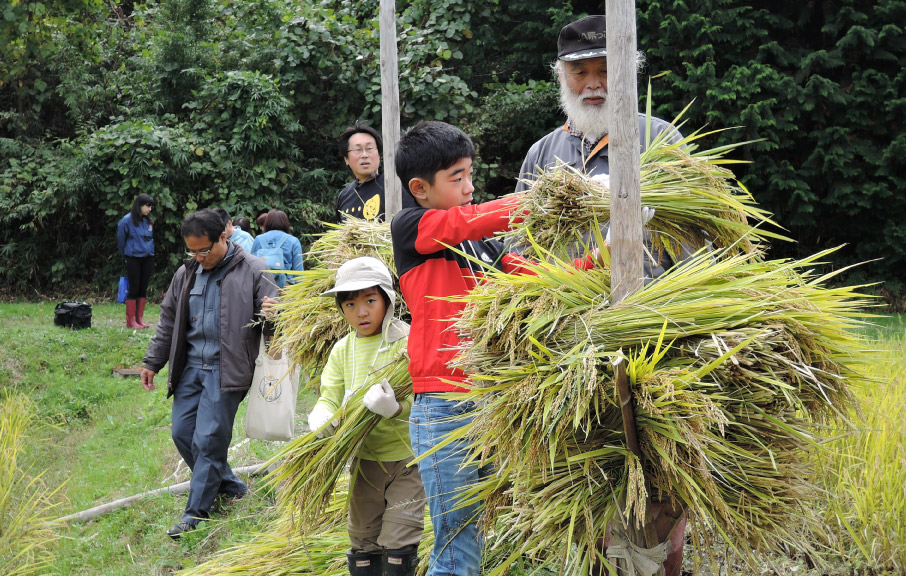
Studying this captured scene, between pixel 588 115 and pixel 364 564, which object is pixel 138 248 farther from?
pixel 588 115

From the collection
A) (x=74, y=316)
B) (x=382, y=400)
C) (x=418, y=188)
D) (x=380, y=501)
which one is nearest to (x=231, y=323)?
(x=380, y=501)

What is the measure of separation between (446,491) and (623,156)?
1163 mm

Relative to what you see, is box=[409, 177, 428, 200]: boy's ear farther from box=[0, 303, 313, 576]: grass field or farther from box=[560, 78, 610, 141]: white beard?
box=[0, 303, 313, 576]: grass field

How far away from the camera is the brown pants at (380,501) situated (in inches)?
124

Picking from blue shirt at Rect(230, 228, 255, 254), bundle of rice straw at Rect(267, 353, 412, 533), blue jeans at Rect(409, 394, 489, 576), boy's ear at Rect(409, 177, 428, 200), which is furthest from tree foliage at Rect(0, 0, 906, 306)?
blue jeans at Rect(409, 394, 489, 576)

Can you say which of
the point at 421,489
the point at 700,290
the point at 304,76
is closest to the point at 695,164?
the point at 700,290

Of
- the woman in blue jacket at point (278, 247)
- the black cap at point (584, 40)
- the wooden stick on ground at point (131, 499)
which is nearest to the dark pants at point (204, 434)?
the wooden stick on ground at point (131, 499)

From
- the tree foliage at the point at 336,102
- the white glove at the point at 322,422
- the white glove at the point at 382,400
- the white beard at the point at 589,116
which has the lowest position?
the white glove at the point at 322,422

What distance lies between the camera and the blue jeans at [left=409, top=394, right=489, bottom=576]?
2539 mm

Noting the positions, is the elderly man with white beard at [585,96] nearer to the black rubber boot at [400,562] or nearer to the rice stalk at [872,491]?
the rice stalk at [872,491]

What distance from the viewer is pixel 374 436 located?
3244 mm

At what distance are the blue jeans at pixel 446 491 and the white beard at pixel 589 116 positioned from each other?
39.3 inches

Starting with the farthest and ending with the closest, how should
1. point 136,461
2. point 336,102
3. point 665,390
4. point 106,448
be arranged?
point 336,102
point 106,448
point 136,461
point 665,390

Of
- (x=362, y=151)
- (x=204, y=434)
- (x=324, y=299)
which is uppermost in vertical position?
(x=362, y=151)
